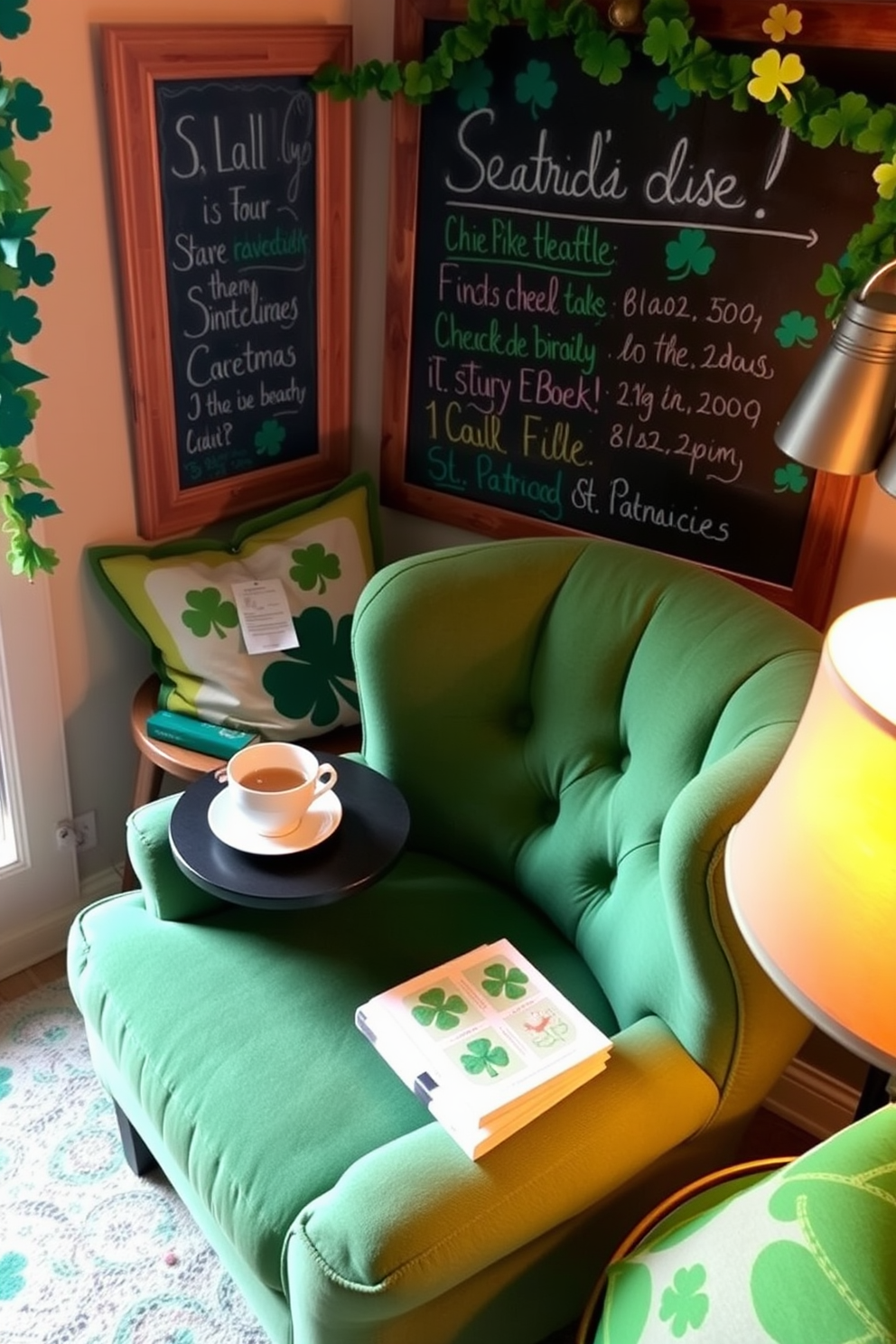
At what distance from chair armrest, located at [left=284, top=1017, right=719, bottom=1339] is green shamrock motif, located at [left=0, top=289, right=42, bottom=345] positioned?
46.8 inches

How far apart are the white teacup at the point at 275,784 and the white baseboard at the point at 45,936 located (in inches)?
31.8

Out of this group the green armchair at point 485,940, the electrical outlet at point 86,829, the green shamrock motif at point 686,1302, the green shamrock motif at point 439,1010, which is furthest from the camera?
the electrical outlet at point 86,829

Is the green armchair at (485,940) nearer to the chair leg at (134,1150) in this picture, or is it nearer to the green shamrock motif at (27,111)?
the chair leg at (134,1150)

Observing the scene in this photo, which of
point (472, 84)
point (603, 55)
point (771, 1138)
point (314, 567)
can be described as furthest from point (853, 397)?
point (771, 1138)

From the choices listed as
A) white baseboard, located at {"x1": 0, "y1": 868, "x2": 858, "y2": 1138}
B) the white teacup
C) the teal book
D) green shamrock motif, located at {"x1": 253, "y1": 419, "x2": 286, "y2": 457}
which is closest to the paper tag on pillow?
the teal book

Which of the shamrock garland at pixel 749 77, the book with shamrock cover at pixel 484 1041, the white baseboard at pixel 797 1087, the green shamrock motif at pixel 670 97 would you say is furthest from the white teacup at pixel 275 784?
the green shamrock motif at pixel 670 97

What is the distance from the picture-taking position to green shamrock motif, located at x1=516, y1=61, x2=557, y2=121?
1.73m

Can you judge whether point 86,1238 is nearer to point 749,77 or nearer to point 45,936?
point 45,936

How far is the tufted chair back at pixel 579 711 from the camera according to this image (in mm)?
1434

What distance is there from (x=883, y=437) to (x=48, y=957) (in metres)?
1.75

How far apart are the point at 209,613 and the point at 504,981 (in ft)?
2.85

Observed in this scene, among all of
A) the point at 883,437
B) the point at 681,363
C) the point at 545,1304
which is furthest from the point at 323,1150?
the point at 681,363

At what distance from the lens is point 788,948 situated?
87 centimetres

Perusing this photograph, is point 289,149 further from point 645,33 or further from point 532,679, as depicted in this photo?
point 532,679
